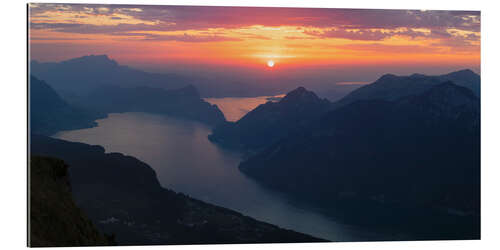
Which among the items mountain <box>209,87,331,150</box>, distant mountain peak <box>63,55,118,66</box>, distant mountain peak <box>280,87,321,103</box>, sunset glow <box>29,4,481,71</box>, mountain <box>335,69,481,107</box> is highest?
sunset glow <box>29,4,481,71</box>

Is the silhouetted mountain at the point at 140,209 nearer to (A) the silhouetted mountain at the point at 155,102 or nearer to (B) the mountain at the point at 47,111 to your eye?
(B) the mountain at the point at 47,111

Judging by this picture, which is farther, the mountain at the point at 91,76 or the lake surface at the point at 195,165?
the lake surface at the point at 195,165

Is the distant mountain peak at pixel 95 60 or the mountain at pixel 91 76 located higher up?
the distant mountain peak at pixel 95 60

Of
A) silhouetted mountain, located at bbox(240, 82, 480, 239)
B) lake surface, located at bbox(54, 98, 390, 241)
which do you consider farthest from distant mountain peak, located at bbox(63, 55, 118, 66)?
silhouetted mountain, located at bbox(240, 82, 480, 239)

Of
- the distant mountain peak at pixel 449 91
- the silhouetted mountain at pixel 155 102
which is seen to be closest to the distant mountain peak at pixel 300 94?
the silhouetted mountain at pixel 155 102

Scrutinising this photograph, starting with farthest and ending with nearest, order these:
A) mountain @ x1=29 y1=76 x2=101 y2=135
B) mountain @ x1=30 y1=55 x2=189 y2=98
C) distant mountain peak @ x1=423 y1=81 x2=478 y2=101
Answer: distant mountain peak @ x1=423 y1=81 x2=478 y2=101 → mountain @ x1=30 y1=55 x2=189 y2=98 → mountain @ x1=29 y1=76 x2=101 y2=135

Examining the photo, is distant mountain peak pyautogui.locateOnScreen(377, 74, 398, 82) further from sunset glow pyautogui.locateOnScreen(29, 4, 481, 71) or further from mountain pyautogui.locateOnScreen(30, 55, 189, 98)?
mountain pyautogui.locateOnScreen(30, 55, 189, 98)
